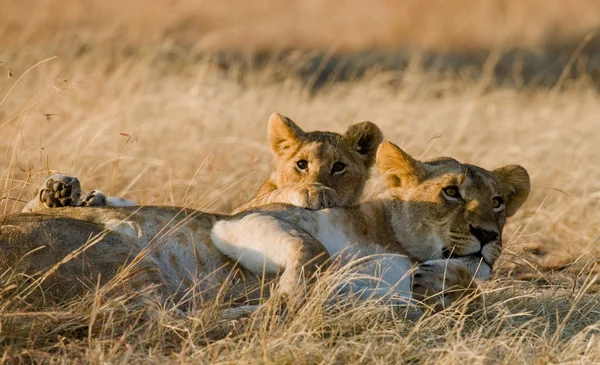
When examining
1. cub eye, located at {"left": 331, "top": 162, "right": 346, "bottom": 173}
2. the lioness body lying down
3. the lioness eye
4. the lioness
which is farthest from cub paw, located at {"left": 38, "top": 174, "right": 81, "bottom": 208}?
the lioness eye

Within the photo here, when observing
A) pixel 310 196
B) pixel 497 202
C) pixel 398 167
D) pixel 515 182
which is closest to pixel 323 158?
pixel 310 196

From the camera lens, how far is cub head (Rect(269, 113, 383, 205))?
261 inches

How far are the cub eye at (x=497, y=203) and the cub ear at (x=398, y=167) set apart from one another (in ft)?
1.18

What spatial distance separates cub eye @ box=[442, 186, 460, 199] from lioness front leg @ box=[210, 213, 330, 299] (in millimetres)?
769

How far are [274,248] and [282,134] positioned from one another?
235 centimetres

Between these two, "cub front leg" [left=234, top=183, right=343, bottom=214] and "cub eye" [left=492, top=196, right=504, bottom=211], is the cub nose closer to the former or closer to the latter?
"cub eye" [left=492, top=196, right=504, bottom=211]

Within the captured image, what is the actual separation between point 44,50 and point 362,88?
3.77 meters

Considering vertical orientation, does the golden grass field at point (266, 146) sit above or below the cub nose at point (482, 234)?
below

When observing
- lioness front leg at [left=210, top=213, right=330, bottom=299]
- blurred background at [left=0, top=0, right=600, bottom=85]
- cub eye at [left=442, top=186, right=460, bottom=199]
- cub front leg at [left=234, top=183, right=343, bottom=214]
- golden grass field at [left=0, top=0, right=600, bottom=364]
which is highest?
cub eye at [left=442, top=186, right=460, bottom=199]

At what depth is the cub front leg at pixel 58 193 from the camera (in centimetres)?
535

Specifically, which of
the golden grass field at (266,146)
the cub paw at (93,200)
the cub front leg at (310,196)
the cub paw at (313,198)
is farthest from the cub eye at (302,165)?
the cub paw at (93,200)

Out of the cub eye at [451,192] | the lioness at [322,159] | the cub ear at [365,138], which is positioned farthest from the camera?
the cub ear at [365,138]

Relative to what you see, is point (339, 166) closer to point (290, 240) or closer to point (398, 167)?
point (398, 167)

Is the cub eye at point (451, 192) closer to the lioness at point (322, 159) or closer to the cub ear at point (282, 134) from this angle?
the lioness at point (322, 159)
